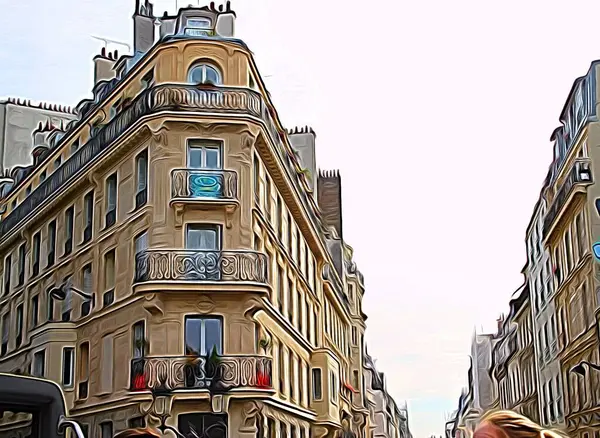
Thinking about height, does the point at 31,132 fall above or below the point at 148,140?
above

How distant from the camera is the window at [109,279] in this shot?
24694 mm

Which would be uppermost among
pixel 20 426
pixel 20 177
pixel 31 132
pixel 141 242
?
pixel 31 132

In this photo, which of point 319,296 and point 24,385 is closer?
point 24,385

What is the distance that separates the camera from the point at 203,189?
76.3 feet

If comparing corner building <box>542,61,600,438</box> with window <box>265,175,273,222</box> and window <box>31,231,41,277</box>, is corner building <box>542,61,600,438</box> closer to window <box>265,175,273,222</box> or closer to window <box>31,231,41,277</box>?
window <box>265,175,273,222</box>

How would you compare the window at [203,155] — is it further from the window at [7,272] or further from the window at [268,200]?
the window at [7,272]

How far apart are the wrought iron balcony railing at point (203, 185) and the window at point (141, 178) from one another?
3.38ft

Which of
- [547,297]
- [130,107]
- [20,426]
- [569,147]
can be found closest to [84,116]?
[130,107]

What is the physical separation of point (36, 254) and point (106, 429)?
28.3 feet

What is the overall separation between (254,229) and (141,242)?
8.87 feet

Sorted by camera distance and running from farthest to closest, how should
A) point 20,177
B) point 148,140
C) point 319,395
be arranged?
point 20,177 < point 319,395 < point 148,140

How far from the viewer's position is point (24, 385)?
3998mm

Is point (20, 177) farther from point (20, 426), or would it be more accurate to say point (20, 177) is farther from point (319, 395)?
point (20, 426)

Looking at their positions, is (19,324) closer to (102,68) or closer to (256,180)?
(102,68)
